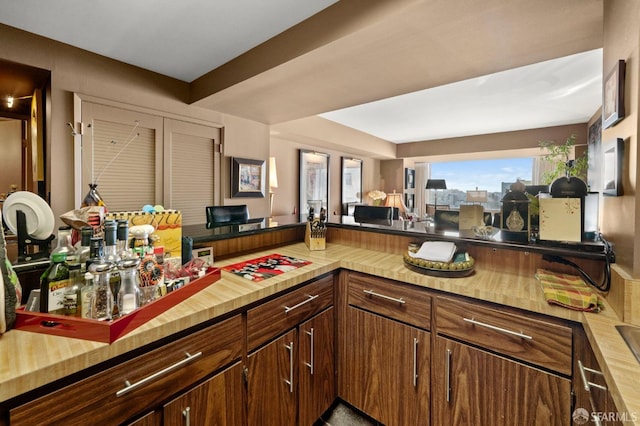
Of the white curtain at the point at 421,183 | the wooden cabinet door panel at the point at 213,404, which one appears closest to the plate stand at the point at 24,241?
the wooden cabinet door panel at the point at 213,404

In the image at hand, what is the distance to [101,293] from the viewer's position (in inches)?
30.6

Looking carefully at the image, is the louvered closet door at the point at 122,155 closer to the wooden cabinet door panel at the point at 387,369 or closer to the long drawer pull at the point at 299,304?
the long drawer pull at the point at 299,304

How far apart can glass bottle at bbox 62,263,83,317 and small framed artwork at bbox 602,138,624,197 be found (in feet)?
5.96

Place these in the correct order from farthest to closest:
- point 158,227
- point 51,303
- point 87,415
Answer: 1. point 158,227
2. point 51,303
3. point 87,415

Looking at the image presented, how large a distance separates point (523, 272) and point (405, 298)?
1.91ft

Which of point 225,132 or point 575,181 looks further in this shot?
point 225,132

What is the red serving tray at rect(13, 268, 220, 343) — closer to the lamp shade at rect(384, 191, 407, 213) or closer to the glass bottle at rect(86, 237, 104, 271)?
the glass bottle at rect(86, 237, 104, 271)

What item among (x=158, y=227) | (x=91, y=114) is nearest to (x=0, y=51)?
(x=91, y=114)

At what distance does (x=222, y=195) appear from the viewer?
11.3ft

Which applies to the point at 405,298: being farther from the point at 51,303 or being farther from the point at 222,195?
the point at 222,195

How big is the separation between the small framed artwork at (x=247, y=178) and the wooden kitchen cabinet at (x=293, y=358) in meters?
2.44

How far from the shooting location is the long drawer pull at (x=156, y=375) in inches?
28.1

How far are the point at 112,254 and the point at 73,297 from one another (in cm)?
15

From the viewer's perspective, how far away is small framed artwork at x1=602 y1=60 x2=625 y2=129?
0.93 m
